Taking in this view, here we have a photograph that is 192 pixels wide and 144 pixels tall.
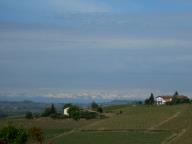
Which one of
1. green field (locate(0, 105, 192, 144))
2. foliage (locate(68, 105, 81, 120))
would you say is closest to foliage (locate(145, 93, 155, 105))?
foliage (locate(68, 105, 81, 120))

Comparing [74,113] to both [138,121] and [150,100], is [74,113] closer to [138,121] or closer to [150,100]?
[138,121]

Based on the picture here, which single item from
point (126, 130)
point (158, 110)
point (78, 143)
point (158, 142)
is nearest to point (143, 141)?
point (158, 142)

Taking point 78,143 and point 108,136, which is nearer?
point 78,143

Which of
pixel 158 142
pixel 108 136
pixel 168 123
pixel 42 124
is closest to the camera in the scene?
pixel 158 142

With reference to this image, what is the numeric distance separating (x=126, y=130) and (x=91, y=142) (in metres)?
19.8

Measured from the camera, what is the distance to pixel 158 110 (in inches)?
4761

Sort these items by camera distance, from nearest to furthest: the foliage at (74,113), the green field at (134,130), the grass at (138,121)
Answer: the green field at (134,130) → the grass at (138,121) → the foliage at (74,113)

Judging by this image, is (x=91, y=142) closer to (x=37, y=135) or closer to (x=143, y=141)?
(x=143, y=141)

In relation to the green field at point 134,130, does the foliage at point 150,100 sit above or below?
above

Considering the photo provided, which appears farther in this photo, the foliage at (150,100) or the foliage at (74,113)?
the foliage at (150,100)

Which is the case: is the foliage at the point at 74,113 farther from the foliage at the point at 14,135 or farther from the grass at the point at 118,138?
the foliage at the point at 14,135

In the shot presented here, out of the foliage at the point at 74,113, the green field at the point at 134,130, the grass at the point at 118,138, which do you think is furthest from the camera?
the foliage at the point at 74,113

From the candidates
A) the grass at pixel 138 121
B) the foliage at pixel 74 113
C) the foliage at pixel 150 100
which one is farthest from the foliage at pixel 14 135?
the foliage at pixel 150 100

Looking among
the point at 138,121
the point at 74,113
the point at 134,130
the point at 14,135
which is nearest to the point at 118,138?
the point at 134,130
